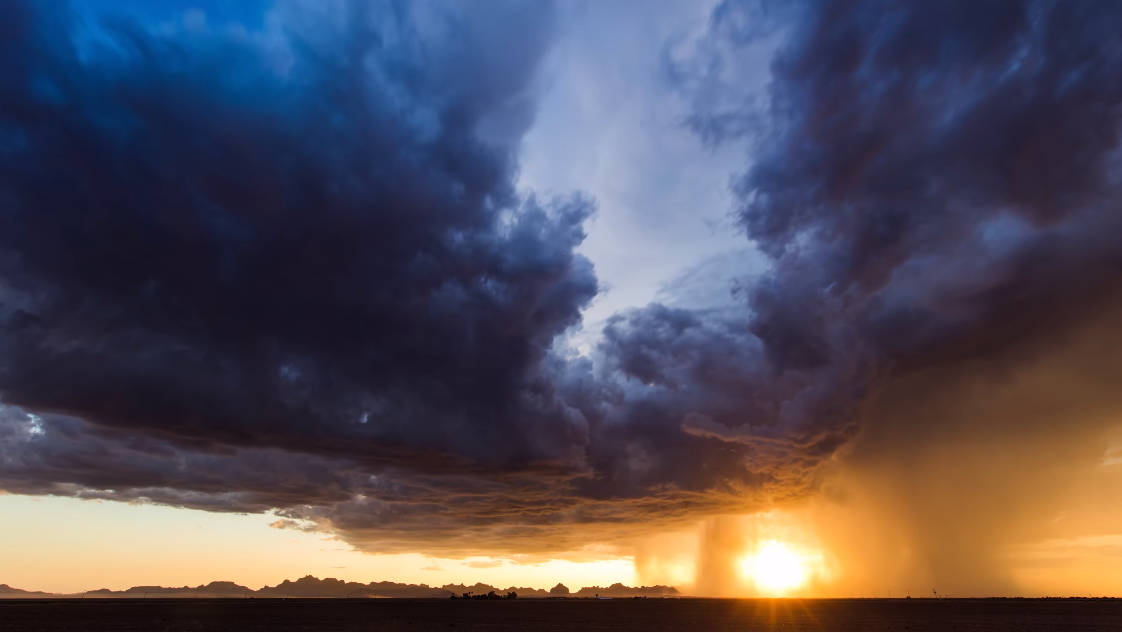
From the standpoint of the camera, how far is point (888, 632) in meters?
160

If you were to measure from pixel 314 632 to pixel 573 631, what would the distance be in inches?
2741

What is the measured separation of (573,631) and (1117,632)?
13976cm

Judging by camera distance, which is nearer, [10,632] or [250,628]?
[10,632]

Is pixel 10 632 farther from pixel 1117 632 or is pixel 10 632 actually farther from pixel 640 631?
pixel 1117 632

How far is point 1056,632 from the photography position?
158750mm

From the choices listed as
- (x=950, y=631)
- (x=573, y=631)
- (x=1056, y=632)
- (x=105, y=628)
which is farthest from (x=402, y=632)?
(x=1056, y=632)

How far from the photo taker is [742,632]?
15775cm

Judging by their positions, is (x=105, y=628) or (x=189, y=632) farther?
(x=105, y=628)

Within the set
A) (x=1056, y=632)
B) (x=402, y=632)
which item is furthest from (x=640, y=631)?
(x=1056, y=632)

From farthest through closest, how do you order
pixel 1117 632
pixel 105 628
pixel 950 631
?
pixel 105 628
pixel 950 631
pixel 1117 632

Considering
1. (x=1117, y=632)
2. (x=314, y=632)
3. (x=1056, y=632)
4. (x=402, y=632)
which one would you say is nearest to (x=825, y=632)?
(x=1056, y=632)

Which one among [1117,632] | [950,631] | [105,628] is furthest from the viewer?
[105,628]

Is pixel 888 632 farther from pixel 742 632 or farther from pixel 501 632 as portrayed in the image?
pixel 501 632

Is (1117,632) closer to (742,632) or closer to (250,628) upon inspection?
(742,632)
